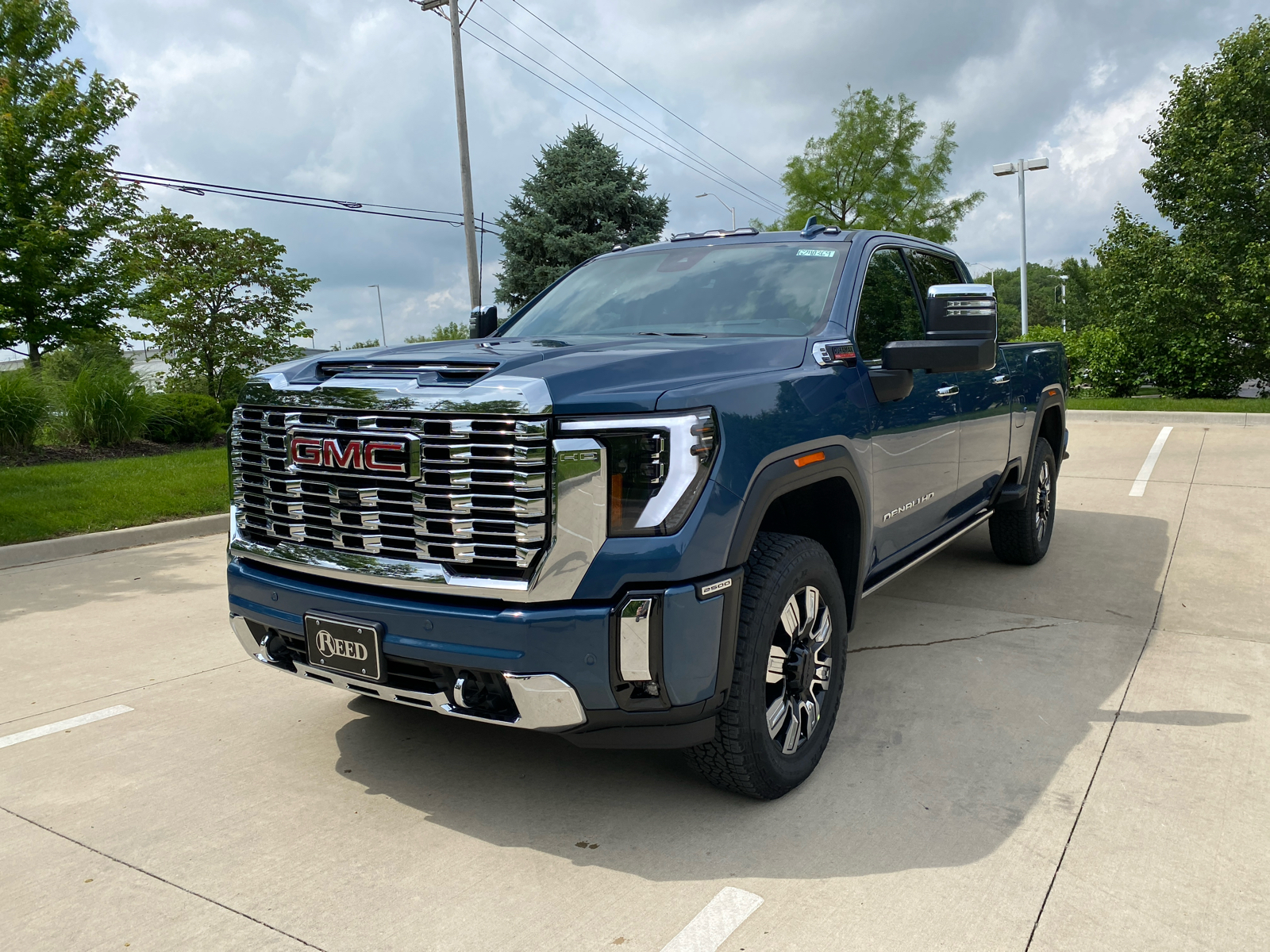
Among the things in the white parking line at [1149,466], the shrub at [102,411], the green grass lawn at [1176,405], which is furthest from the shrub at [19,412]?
the green grass lawn at [1176,405]

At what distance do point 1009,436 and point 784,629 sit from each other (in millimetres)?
3060

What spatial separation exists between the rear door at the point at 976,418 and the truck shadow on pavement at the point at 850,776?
84 cm

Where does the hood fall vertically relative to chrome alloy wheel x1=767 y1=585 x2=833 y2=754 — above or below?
A: above

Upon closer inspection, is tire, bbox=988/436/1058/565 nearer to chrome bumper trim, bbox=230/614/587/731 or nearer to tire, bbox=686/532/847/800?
tire, bbox=686/532/847/800

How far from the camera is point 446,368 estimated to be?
2.83m

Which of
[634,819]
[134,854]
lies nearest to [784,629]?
[634,819]

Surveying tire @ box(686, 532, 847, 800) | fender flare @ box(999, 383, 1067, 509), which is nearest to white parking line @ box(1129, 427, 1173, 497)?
fender flare @ box(999, 383, 1067, 509)

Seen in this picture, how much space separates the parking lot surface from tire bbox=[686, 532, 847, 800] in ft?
0.57

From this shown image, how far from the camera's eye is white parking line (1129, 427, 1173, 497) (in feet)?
30.6

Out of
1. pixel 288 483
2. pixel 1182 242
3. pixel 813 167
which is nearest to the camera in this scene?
pixel 288 483

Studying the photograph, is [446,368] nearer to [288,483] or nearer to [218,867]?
[288,483]

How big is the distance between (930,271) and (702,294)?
1681mm

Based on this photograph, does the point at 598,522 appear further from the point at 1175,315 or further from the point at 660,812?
the point at 1175,315

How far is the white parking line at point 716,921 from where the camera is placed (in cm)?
243
